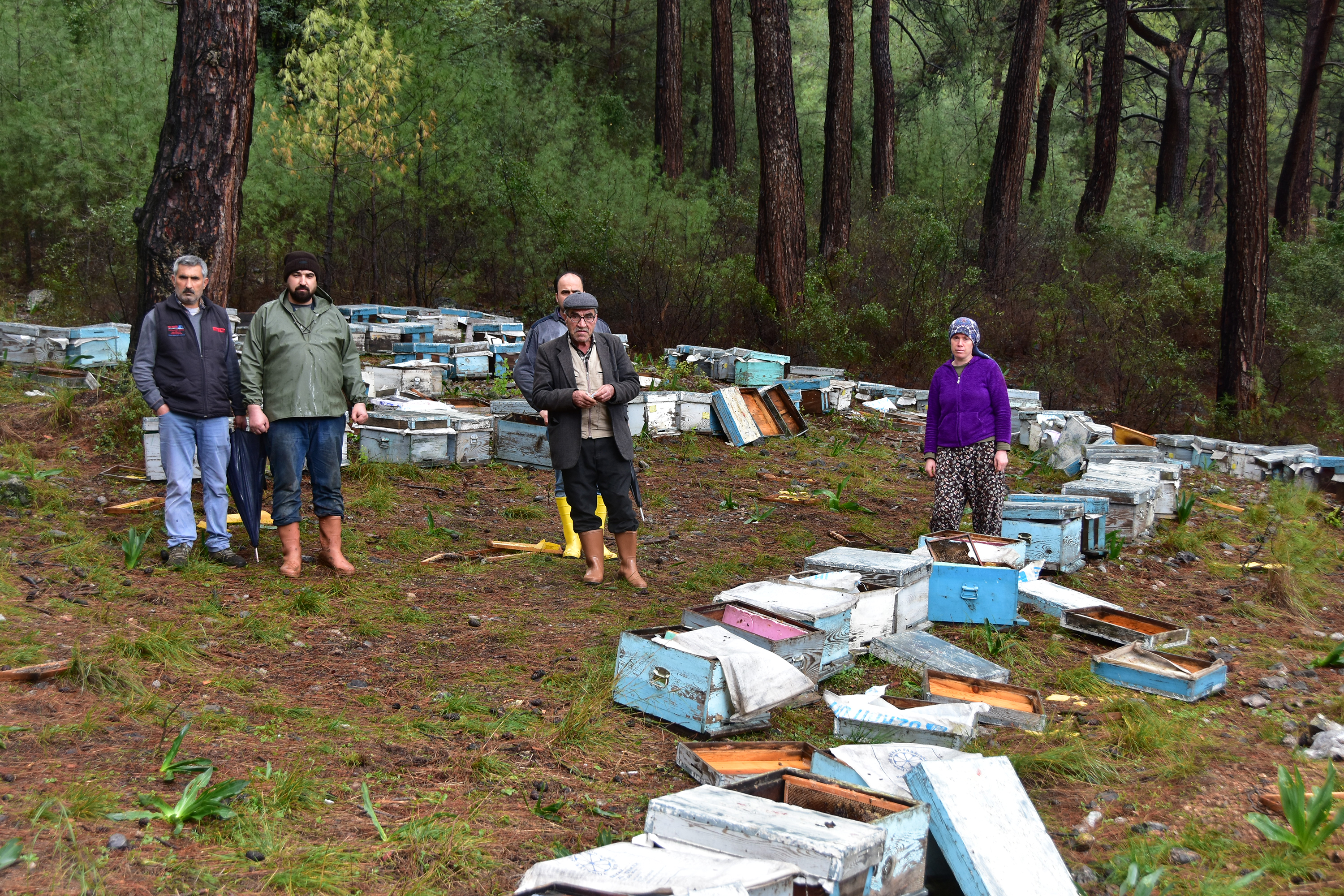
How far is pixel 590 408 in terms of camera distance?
21.7ft

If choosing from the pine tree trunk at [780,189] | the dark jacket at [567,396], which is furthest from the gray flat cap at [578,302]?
the pine tree trunk at [780,189]

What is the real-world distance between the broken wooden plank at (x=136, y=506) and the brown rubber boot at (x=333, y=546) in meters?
1.55

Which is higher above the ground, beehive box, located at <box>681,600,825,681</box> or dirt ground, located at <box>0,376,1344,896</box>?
beehive box, located at <box>681,600,825,681</box>

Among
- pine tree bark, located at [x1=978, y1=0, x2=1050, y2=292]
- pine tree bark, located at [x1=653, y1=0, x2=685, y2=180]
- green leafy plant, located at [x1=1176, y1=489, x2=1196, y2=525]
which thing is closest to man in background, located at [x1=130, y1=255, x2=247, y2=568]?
green leafy plant, located at [x1=1176, y1=489, x2=1196, y2=525]

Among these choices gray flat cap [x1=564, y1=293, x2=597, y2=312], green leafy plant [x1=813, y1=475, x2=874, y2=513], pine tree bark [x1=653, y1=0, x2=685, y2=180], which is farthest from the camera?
pine tree bark [x1=653, y1=0, x2=685, y2=180]

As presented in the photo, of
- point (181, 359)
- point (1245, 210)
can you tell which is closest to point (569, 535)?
point (181, 359)

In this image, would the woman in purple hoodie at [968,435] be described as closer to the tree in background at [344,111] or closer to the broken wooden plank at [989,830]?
the broken wooden plank at [989,830]

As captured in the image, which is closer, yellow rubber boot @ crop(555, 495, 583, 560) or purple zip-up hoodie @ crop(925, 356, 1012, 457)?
purple zip-up hoodie @ crop(925, 356, 1012, 457)

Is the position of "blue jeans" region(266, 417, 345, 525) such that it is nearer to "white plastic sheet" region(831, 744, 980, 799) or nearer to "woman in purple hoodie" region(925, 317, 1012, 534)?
"white plastic sheet" region(831, 744, 980, 799)

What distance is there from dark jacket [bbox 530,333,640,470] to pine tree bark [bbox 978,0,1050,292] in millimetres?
13980

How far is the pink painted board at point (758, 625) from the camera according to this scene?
17.3 feet

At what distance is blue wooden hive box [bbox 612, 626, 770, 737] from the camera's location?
4629mm

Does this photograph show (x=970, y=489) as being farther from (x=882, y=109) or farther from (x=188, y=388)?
(x=882, y=109)

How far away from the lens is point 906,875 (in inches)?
134
